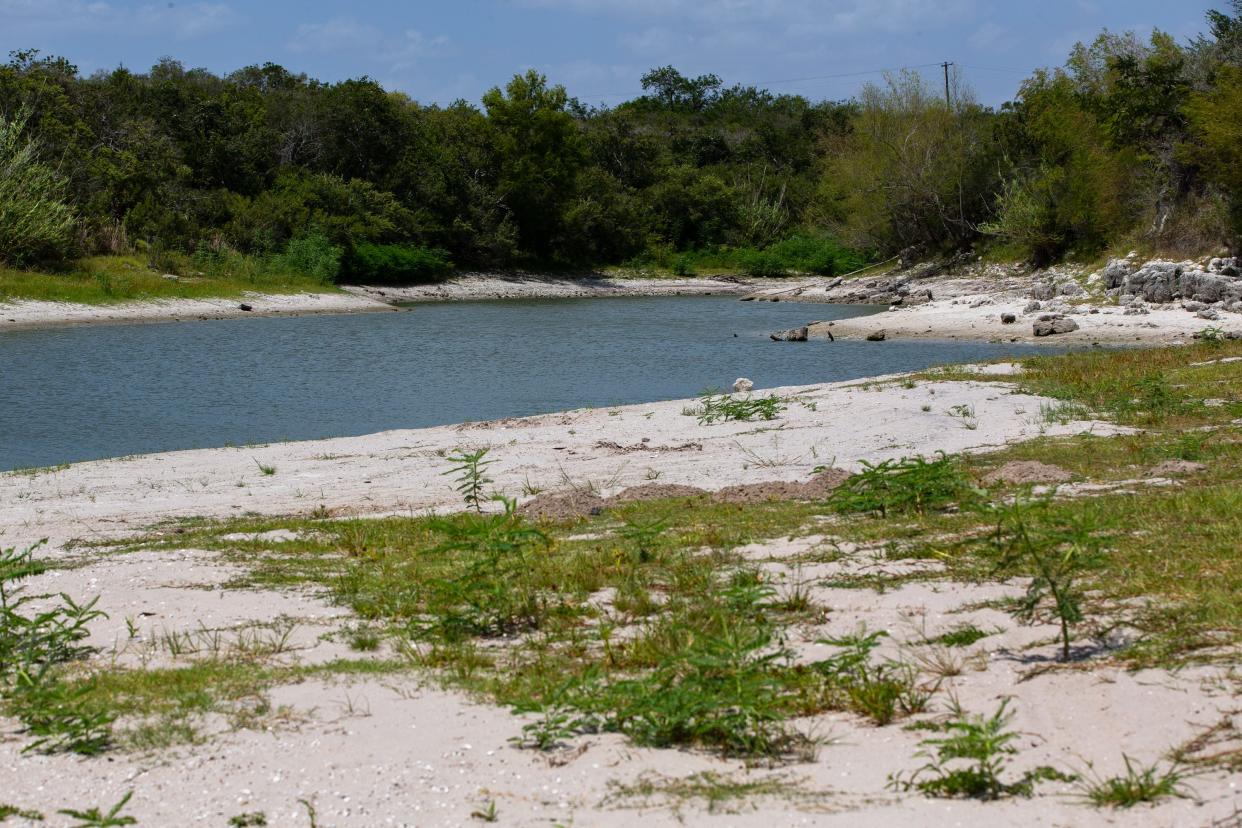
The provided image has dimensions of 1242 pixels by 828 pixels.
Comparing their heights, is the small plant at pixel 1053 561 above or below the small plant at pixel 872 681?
above

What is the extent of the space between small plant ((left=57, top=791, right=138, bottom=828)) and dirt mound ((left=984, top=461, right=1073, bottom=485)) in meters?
7.11

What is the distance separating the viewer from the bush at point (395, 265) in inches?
2386

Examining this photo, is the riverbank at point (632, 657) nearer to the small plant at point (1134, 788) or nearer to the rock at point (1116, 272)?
the small plant at point (1134, 788)

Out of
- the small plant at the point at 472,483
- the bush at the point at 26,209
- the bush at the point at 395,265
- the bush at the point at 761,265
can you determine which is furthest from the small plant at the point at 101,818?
the bush at the point at 761,265

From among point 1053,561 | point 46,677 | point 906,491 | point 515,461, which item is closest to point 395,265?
point 515,461

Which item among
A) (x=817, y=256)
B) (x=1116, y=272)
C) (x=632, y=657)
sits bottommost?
(x=632, y=657)

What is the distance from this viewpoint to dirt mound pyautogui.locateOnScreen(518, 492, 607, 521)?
10.3 m

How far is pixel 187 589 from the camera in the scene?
7.64 meters

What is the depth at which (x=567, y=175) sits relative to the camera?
240ft

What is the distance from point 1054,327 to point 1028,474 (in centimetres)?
2502

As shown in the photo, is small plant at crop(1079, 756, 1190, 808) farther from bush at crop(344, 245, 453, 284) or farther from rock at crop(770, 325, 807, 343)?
bush at crop(344, 245, 453, 284)

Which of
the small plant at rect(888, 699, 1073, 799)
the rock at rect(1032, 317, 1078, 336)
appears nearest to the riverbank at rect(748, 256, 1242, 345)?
the rock at rect(1032, 317, 1078, 336)

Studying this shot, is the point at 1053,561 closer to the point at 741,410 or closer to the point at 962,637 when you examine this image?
the point at 962,637

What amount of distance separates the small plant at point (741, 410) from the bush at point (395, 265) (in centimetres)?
4589
